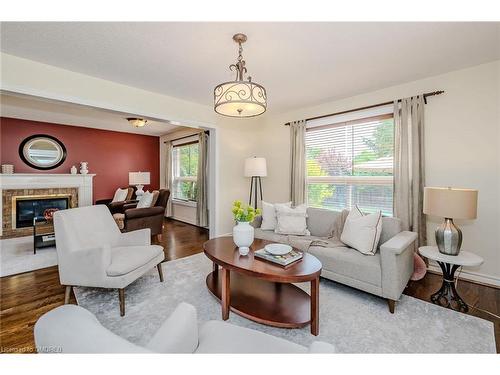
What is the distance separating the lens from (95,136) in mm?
5930

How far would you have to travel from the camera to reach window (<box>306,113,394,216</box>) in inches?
132

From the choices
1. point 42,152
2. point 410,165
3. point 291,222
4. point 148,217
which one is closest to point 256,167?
point 291,222

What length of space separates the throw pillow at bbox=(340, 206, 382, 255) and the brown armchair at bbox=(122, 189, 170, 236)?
10.8 ft

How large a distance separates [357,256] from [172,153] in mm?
5674

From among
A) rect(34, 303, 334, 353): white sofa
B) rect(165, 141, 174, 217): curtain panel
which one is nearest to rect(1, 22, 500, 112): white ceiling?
rect(34, 303, 334, 353): white sofa

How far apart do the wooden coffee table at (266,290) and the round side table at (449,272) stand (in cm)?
119

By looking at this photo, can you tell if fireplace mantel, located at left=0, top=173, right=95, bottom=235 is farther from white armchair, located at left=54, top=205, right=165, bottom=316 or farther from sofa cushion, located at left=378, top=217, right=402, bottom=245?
sofa cushion, located at left=378, top=217, right=402, bottom=245

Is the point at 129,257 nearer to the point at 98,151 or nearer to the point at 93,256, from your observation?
the point at 93,256

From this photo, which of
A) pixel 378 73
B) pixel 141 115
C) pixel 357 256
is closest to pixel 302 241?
pixel 357 256

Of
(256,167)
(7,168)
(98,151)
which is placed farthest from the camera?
(98,151)

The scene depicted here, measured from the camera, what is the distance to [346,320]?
1.94m

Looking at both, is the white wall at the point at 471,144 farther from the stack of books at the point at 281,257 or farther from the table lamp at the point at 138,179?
the table lamp at the point at 138,179

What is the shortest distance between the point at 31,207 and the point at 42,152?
1.22 meters
